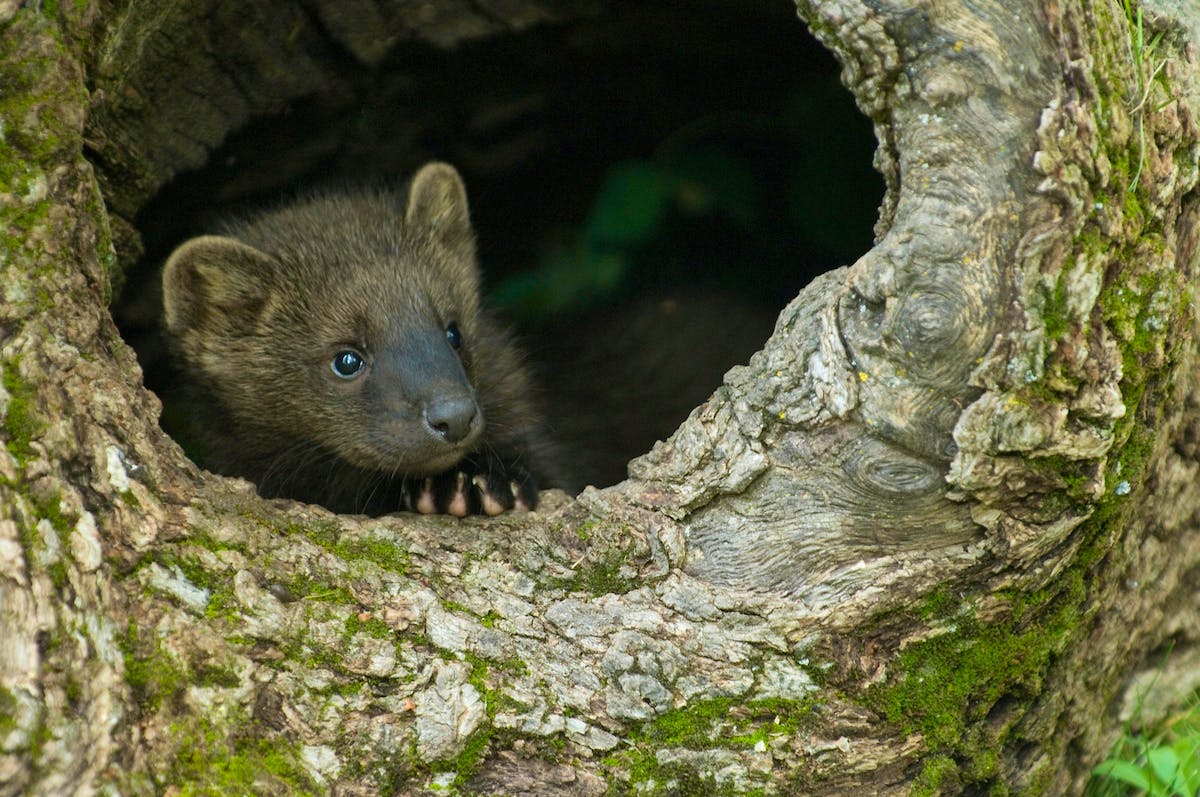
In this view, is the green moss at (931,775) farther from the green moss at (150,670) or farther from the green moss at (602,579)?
the green moss at (150,670)

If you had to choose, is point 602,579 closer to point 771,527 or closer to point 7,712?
point 771,527

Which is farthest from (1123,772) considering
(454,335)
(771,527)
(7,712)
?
(7,712)

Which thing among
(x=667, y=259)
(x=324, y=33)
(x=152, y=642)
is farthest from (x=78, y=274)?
(x=667, y=259)

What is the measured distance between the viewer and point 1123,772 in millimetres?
3371

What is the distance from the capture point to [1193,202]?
2.90 meters

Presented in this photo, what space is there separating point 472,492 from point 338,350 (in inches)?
30.1

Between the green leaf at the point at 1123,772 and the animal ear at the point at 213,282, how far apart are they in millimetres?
3366

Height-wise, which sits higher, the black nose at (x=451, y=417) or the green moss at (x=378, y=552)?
the black nose at (x=451, y=417)

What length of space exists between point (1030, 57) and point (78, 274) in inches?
95.9

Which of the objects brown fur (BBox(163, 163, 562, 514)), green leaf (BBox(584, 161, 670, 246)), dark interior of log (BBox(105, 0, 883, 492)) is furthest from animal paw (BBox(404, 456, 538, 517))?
green leaf (BBox(584, 161, 670, 246))

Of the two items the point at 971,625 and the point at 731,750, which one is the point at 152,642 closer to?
the point at 731,750

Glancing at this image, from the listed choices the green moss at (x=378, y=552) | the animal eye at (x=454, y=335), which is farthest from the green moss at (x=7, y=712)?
the animal eye at (x=454, y=335)

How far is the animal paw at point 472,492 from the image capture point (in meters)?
3.82

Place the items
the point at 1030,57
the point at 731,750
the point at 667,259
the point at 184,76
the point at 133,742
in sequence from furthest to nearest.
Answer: the point at 667,259, the point at 184,76, the point at 731,750, the point at 1030,57, the point at 133,742
